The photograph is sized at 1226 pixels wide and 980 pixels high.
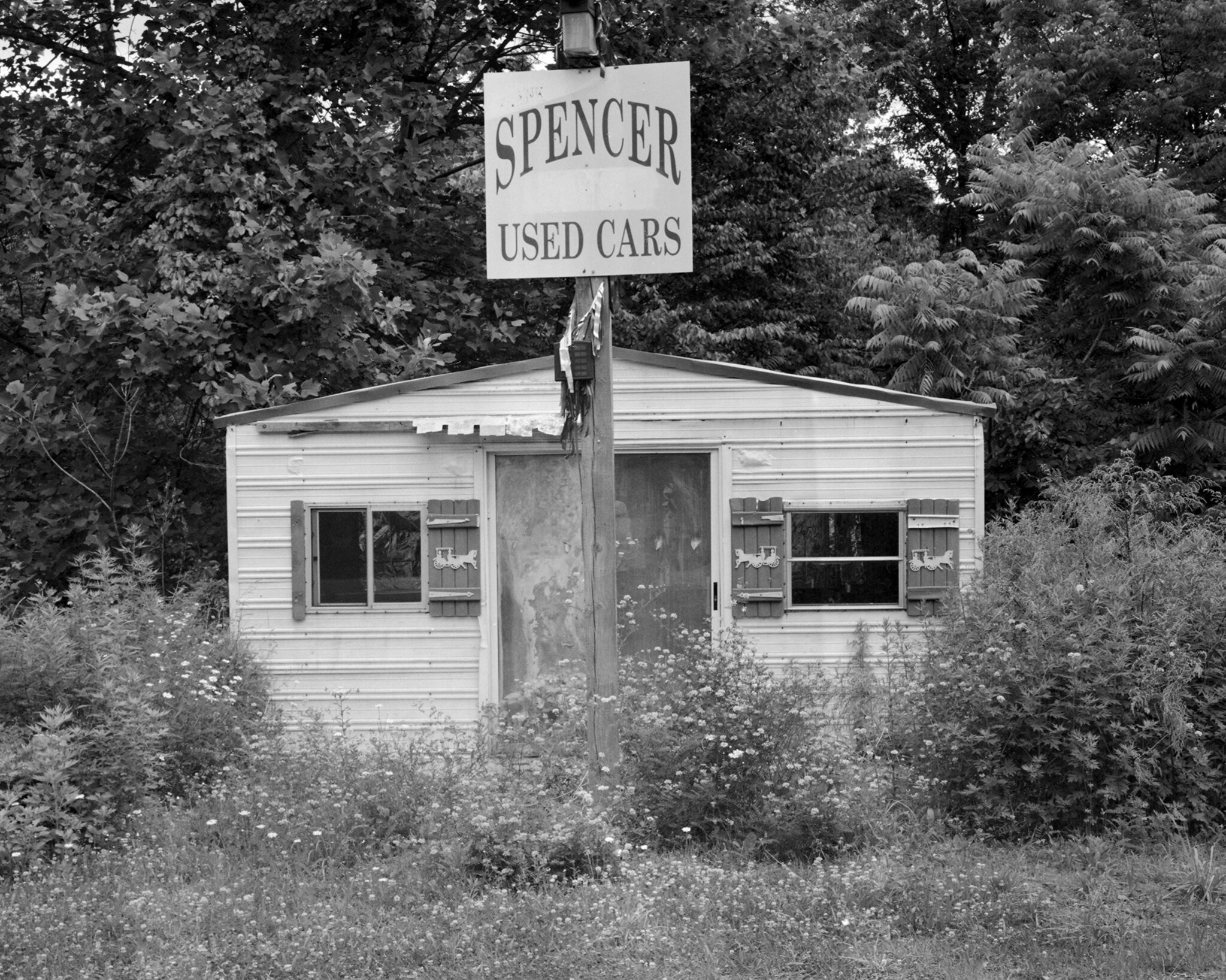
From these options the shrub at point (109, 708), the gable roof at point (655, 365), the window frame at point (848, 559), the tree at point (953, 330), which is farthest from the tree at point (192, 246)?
the window frame at point (848, 559)

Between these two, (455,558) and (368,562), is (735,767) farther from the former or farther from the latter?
(368,562)

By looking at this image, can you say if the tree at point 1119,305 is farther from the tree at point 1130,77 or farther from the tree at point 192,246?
the tree at point 192,246

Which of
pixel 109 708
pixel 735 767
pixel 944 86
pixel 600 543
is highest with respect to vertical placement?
pixel 944 86

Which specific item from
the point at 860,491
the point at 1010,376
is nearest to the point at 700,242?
the point at 1010,376

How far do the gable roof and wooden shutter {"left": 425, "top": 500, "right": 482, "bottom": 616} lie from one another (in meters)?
0.84

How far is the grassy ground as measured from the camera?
475 cm

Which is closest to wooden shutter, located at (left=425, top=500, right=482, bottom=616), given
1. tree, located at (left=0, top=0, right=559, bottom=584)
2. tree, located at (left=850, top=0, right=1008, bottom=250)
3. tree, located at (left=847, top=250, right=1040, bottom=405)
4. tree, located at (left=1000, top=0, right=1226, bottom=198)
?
tree, located at (left=0, top=0, right=559, bottom=584)

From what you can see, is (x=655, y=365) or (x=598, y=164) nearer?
(x=598, y=164)

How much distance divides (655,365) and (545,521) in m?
1.35

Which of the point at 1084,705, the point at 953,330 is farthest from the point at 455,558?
the point at 953,330

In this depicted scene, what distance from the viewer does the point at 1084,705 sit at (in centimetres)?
612

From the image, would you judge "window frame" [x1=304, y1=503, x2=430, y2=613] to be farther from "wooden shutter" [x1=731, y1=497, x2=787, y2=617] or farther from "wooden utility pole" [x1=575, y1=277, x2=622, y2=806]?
"wooden utility pole" [x1=575, y1=277, x2=622, y2=806]

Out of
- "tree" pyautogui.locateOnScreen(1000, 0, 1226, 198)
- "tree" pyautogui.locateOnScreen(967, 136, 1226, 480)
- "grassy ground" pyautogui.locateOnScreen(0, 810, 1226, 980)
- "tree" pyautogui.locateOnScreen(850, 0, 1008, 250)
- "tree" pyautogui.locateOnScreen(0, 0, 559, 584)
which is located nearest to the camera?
"grassy ground" pyautogui.locateOnScreen(0, 810, 1226, 980)

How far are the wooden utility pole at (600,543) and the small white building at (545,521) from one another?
205 cm
